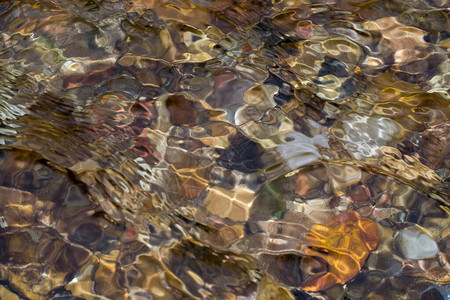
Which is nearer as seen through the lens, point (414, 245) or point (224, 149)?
point (414, 245)

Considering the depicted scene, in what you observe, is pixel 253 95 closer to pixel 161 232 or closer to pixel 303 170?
pixel 303 170

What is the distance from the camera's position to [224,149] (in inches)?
91.4

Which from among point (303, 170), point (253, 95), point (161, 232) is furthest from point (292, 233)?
point (253, 95)

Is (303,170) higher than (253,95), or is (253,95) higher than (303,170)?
(253,95)

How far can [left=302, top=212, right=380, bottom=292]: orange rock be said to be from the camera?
6.43ft

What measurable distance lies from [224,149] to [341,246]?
0.74m

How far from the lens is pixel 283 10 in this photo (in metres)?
2.87

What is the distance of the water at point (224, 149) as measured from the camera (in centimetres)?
200

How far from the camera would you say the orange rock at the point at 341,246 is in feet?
6.43

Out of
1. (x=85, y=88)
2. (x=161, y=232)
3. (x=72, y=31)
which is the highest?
(x=72, y=31)

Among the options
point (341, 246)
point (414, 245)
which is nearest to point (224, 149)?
point (341, 246)

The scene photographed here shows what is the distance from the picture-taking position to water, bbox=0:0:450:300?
2.00 meters

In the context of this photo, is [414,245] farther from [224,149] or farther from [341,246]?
[224,149]

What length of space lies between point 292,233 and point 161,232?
611mm
